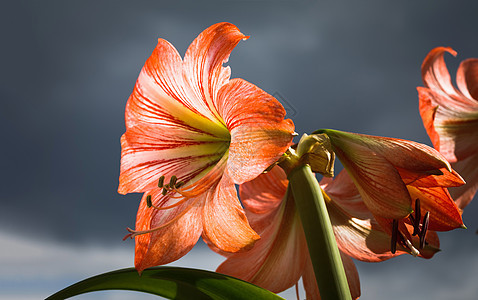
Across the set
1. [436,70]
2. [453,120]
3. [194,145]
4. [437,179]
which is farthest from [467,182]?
[194,145]

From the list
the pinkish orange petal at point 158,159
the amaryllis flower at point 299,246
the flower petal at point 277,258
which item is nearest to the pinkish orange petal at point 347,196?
the amaryllis flower at point 299,246

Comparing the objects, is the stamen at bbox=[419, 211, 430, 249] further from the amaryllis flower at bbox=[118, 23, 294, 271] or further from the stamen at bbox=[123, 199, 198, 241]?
the stamen at bbox=[123, 199, 198, 241]

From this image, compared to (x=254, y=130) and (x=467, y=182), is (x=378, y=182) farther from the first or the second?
(x=467, y=182)

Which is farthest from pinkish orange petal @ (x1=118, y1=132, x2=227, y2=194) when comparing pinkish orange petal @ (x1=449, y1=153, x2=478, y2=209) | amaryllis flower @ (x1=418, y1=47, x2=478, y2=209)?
pinkish orange petal @ (x1=449, y1=153, x2=478, y2=209)

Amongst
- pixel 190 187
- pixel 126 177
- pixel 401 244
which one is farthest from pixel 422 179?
pixel 126 177

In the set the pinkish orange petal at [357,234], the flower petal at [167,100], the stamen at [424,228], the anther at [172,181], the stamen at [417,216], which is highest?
the flower petal at [167,100]

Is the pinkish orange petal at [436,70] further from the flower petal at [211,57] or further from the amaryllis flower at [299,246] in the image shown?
the flower petal at [211,57]
